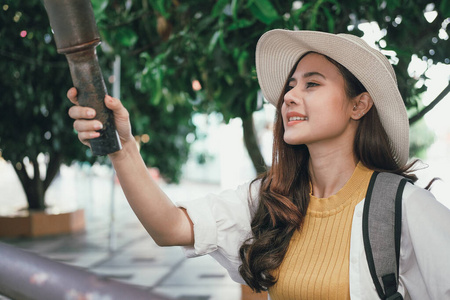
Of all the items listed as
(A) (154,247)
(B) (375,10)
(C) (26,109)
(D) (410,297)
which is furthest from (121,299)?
(A) (154,247)

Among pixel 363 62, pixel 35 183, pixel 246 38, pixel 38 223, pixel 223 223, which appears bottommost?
pixel 38 223

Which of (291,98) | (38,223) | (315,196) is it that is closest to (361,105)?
(291,98)

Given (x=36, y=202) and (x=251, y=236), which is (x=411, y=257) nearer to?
(x=251, y=236)

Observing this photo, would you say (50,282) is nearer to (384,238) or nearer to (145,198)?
(145,198)

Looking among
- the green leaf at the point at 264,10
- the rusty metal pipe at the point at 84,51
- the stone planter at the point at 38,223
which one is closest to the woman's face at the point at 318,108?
the green leaf at the point at 264,10

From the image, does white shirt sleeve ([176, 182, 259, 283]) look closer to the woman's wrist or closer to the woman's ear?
the woman's wrist

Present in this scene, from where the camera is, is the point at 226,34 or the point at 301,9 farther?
the point at 226,34

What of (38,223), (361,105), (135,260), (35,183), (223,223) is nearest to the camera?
(223,223)

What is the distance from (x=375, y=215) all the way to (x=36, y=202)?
9.69 meters

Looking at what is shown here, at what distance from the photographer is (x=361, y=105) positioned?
6.94 feet

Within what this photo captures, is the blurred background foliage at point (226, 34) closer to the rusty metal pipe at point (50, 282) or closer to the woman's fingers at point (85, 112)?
the woman's fingers at point (85, 112)

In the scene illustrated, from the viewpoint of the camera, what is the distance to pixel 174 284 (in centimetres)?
610

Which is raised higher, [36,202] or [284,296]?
[284,296]

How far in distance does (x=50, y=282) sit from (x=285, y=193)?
159cm
